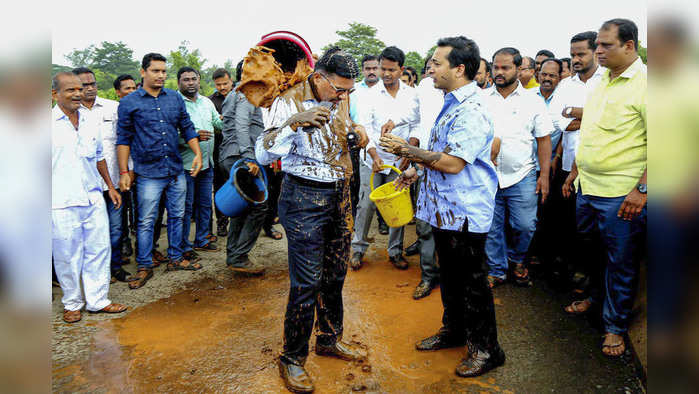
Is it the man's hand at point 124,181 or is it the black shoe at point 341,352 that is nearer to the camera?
the black shoe at point 341,352

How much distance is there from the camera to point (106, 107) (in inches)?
194

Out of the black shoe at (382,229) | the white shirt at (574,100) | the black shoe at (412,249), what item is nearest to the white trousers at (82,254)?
the black shoe at (412,249)

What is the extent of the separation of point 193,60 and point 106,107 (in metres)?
24.5

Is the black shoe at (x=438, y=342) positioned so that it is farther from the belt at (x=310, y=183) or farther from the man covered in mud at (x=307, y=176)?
the belt at (x=310, y=183)

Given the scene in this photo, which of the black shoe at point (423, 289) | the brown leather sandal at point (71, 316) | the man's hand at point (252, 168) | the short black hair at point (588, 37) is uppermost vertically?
the short black hair at point (588, 37)

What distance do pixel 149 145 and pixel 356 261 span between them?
8.67 feet

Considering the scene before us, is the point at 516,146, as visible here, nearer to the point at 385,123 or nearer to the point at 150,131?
the point at 385,123

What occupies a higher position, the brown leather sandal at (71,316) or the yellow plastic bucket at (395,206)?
the yellow plastic bucket at (395,206)

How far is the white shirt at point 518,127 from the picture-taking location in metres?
4.05

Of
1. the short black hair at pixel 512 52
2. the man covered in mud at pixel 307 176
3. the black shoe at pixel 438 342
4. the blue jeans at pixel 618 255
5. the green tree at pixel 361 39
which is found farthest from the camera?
the green tree at pixel 361 39

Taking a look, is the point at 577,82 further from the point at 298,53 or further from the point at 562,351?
the point at 298,53

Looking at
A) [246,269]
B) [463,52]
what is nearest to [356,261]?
[246,269]

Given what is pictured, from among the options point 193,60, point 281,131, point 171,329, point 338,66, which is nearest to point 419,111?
point 338,66

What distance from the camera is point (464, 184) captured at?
9.12 feet
